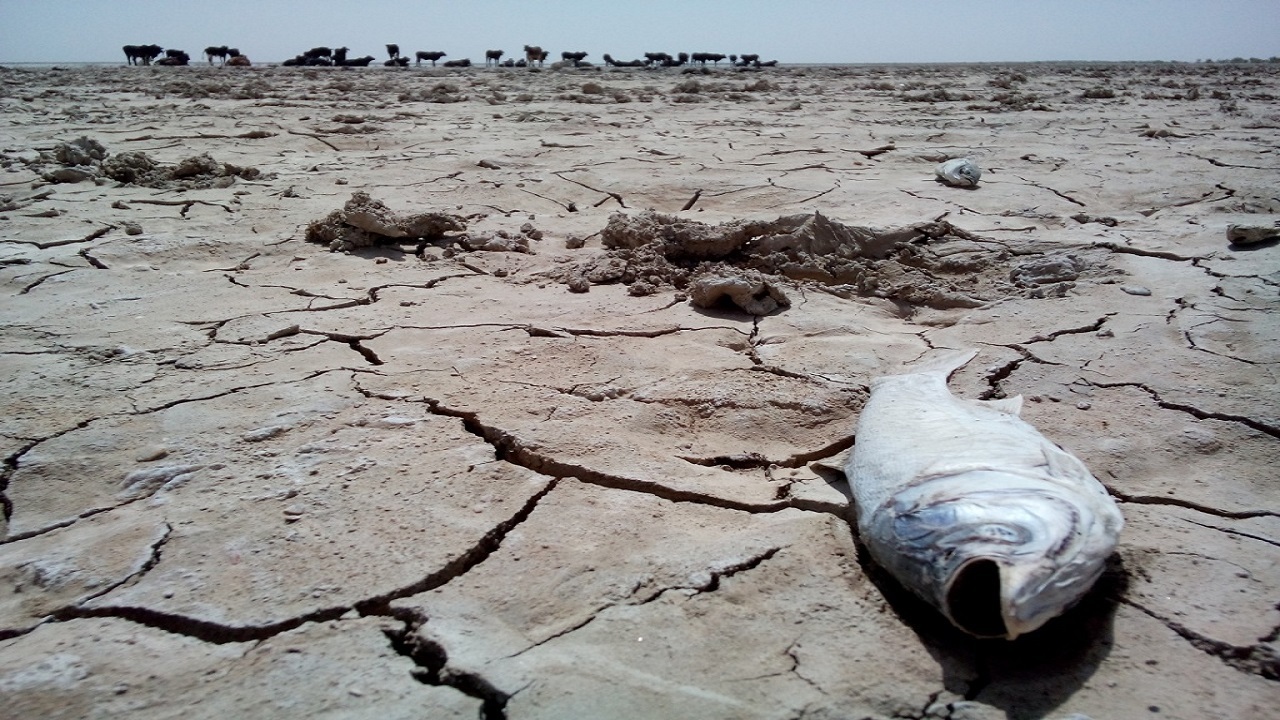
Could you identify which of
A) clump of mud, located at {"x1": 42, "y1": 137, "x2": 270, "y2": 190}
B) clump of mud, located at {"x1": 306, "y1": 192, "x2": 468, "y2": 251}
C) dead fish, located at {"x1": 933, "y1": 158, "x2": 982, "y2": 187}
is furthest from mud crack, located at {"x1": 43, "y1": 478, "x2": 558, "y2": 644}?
dead fish, located at {"x1": 933, "y1": 158, "x2": 982, "y2": 187}

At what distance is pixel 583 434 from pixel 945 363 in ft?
3.98

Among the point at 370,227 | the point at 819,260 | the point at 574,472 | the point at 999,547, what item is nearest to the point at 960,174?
the point at 819,260

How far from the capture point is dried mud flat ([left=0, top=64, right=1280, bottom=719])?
1.36 metres

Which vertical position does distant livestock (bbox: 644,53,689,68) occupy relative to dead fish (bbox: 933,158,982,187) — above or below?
above

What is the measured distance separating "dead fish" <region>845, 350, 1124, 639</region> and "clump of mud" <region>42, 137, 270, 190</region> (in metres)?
4.64

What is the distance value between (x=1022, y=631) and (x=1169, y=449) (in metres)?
1.13

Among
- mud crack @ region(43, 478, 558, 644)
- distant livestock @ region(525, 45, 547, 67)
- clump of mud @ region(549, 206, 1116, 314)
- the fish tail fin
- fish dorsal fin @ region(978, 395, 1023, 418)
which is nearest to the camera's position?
mud crack @ region(43, 478, 558, 644)

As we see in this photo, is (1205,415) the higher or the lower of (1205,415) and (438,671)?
the higher

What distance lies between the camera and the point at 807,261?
3.36 metres

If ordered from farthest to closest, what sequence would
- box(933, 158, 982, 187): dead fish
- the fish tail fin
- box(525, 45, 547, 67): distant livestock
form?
box(525, 45, 547, 67): distant livestock, box(933, 158, 982, 187): dead fish, the fish tail fin

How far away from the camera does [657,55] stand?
31.4m

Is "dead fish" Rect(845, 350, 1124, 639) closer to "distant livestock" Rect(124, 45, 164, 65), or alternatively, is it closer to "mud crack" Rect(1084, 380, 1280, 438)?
"mud crack" Rect(1084, 380, 1280, 438)

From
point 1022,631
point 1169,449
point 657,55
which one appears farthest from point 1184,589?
point 657,55

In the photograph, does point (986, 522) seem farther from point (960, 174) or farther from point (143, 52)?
point (143, 52)
